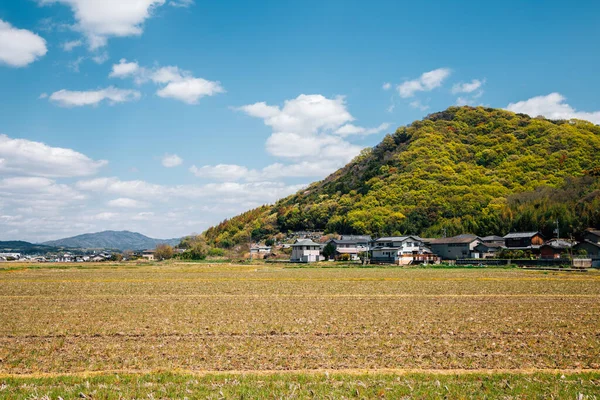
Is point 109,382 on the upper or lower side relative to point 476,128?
lower

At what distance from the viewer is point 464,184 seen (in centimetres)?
11269

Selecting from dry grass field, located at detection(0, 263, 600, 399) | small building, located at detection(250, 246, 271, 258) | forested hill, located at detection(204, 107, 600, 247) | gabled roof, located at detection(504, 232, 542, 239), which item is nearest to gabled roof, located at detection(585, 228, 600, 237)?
forested hill, located at detection(204, 107, 600, 247)

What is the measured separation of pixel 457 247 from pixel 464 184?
35.5 meters

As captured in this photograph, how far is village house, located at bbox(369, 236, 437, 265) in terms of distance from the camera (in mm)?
75625

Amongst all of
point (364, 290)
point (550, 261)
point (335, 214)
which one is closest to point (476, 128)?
point (335, 214)

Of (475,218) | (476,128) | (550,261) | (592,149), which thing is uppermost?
(476,128)

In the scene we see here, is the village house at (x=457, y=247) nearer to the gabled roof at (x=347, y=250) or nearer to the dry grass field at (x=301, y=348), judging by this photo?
the gabled roof at (x=347, y=250)

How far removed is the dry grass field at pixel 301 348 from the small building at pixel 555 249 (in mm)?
52775

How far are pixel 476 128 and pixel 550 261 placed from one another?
318ft

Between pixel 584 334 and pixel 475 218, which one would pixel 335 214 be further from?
pixel 584 334

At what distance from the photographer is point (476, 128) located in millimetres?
146125

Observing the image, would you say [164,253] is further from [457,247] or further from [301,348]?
[301,348]

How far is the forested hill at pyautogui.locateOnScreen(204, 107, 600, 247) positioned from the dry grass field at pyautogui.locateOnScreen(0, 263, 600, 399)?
68601mm

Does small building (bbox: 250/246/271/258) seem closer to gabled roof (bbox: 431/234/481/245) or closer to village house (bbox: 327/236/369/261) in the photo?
village house (bbox: 327/236/369/261)
